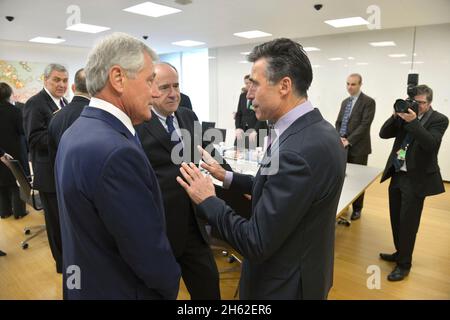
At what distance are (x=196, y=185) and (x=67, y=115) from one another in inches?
56.8

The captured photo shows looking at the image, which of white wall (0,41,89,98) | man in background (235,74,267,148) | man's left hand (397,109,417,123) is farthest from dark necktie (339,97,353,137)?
white wall (0,41,89,98)

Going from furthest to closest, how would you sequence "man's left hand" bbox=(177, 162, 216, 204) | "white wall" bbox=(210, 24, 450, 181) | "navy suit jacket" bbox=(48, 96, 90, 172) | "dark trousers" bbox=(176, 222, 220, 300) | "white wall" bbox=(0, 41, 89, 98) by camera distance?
"white wall" bbox=(0, 41, 89, 98) < "white wall" bbox=(210, 24, 450, 181) < "navy suit jacket" bbox=(48, 96, 90, 172) < "dark trousers" bbox=(176, 222, 220, 300) < "man's left hand" bbox=(177, 162, 216, 204)

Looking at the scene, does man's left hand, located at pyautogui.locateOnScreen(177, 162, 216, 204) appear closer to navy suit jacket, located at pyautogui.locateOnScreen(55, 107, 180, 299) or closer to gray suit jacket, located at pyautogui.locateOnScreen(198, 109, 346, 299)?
gray suit jacket, located at pyautogui.locateOnScreen(198, 109, 346, 299)

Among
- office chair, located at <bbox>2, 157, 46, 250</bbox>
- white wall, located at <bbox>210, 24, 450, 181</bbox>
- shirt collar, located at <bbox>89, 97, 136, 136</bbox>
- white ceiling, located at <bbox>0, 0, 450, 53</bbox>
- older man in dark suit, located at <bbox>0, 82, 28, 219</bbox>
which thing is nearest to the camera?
shirt collar, located at <bbox>89, 97, 136, 136</bbox>

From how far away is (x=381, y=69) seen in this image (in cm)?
646

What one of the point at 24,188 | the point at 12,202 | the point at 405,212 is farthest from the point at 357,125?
the point at 12,202

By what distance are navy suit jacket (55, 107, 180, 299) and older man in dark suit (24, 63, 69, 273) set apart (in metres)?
1.89

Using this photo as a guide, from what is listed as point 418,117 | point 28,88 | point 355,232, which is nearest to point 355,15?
point 418,117

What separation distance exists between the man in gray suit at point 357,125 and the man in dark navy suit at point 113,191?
11.9 ft

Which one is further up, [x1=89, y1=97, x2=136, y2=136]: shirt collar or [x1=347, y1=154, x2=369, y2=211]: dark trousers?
[x1=89, y1=97, x2=136, y2=136]: shirt collar

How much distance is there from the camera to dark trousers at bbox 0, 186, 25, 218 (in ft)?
13.3

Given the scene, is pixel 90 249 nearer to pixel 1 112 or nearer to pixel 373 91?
pixel 1 112

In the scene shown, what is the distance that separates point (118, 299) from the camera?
100cm

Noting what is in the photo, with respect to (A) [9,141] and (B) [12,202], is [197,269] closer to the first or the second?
(A) [9,141]
